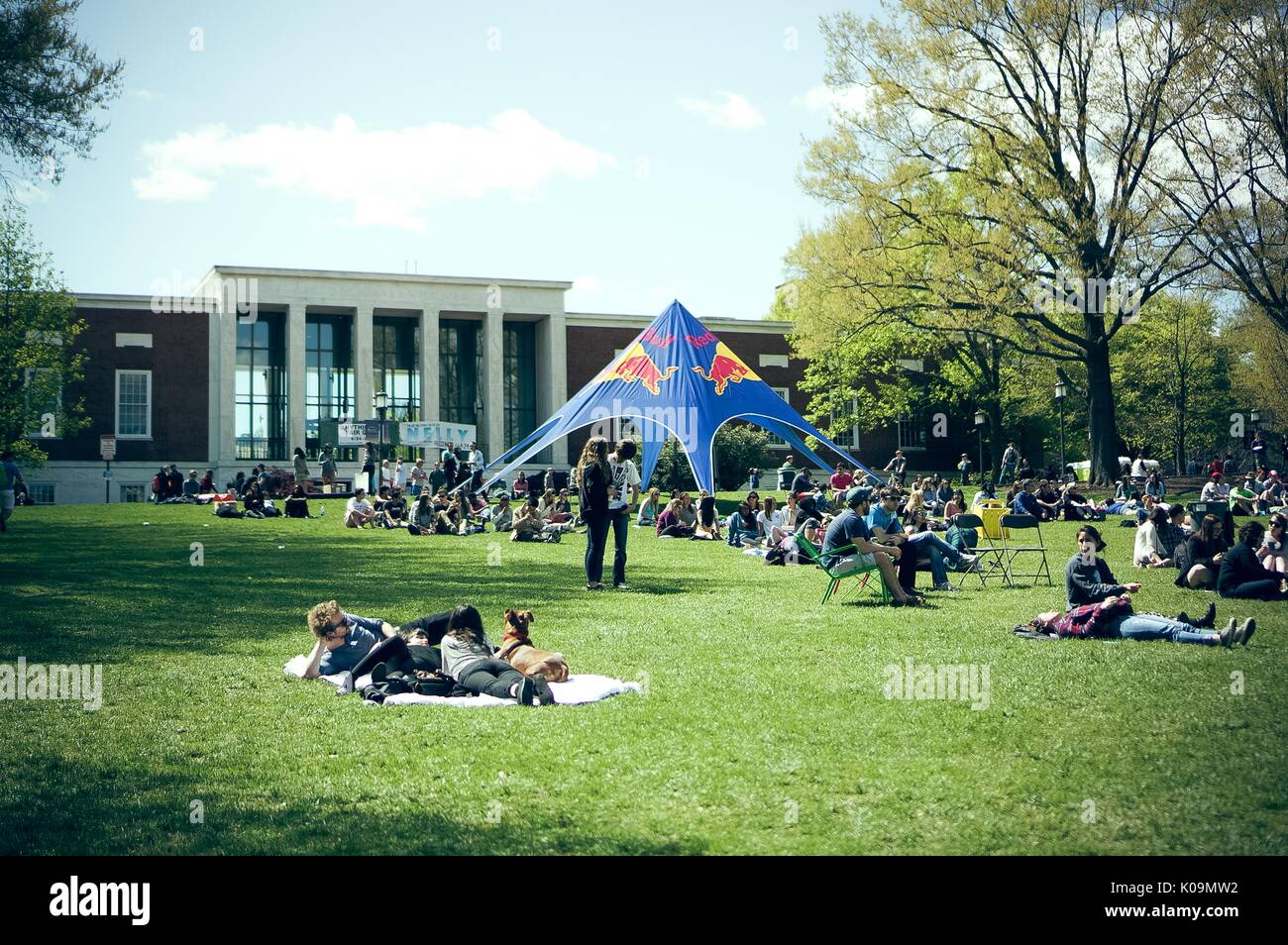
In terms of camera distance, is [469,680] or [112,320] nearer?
[469,680]

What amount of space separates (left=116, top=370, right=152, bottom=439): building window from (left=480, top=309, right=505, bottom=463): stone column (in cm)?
1464

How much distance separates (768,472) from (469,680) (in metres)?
43.3

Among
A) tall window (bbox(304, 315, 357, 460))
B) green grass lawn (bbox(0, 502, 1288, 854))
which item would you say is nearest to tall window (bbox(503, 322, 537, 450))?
tall window (bbox(304, 315, 357, 460))

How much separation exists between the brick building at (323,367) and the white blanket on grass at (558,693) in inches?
1553

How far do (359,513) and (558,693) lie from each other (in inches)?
814

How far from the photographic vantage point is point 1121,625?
10547mm

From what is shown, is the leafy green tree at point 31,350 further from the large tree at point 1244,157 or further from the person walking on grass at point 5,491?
the large tree at point 1244,157

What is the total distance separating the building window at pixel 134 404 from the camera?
49750mm

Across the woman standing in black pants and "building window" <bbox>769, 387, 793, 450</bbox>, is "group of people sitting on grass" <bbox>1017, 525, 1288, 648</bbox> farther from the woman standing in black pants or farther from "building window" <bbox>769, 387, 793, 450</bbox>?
"building window" <bbox>769, 387, 793, 450</bbox>

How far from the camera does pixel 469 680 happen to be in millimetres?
8352
